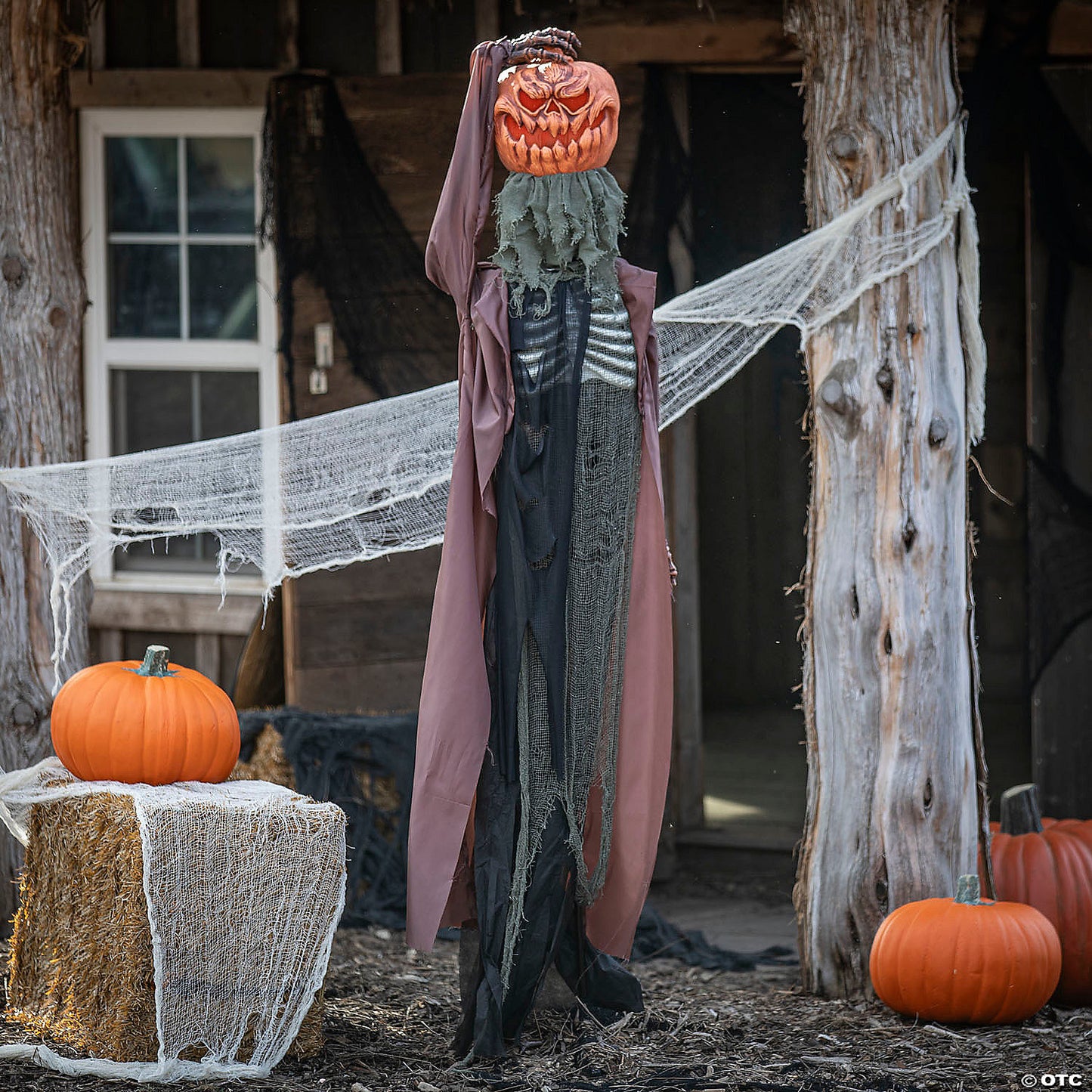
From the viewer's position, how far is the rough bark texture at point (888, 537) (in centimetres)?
369

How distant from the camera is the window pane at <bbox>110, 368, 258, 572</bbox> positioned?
557 centimetres

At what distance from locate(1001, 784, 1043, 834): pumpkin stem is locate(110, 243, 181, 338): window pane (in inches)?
134

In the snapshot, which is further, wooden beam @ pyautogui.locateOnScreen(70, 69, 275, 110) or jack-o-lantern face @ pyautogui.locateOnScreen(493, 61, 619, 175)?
wooden beam @ pyautogui.locateOnScreen(70, 69, 275, 110)

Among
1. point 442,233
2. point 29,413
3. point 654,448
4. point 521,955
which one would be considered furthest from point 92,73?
point 521,955

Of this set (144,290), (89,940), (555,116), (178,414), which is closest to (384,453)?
(555,116)

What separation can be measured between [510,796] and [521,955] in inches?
13.0

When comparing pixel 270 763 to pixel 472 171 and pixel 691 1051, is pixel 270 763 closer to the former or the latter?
pixel 691 1051

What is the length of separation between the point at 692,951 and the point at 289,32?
3369 mm

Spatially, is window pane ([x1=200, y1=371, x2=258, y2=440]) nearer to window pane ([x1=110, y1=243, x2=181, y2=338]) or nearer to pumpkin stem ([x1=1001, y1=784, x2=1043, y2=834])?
window pane ([x1=110, y1=243, x2=181, y2=338])

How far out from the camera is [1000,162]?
7.54 metres

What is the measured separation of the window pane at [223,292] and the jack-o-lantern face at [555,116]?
268cm

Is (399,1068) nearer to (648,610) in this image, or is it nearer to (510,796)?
(510,796)

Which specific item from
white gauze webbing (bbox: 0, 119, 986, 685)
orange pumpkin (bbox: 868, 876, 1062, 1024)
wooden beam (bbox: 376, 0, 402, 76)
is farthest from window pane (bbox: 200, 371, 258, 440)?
orange pumpkin (bbox: 868, 876, 1062, 1024)

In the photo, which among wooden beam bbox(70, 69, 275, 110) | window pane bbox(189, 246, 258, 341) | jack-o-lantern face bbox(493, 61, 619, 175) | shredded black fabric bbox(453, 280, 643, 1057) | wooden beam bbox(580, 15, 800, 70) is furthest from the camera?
window pane bbox(189, 246, 258, 341)
